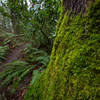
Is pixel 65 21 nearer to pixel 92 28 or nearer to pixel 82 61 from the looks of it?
pixel 92 28

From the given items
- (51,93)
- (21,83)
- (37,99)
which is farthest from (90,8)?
(21,83)

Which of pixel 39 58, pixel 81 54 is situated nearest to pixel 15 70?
pixel 39 58

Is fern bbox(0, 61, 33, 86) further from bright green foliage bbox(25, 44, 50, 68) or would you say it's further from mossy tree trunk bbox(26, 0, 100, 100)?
mossy tree trunk bbox(26, 0, 100, 100)

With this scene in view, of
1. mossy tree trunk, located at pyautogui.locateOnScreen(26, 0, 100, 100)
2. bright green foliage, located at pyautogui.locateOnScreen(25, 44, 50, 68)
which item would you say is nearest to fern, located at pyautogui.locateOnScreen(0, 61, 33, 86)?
bright green foliage, located at pyautogui.locateOnScreen(25, 44, 50, 68)

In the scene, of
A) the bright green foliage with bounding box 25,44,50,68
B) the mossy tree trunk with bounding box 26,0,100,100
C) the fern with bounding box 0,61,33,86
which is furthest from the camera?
the bright green foliage with bounding box 25,44,50,68

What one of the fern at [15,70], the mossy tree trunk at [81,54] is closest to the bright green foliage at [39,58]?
the fern at [15,70]

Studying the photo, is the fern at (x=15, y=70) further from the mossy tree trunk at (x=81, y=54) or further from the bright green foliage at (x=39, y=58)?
the mossy tree trunk at (x=81, y=54)

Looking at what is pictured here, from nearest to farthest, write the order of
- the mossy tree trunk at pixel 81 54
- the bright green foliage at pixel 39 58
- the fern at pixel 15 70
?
the mossy tree trunk at pixel 81 54 < the fern at pixel 15 70 < the bright green foliage at pixel 39 58

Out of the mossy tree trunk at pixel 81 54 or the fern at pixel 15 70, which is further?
the fern at pixel 15 70

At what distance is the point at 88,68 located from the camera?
1.82 ft

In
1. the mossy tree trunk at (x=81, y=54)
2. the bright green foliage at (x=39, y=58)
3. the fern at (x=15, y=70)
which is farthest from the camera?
the bright green foliage at (x=39, y=58)

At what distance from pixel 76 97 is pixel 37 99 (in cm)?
88

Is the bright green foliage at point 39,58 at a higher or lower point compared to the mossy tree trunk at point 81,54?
lower

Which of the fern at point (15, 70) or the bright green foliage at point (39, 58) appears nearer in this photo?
the fern at point (15, 70)
